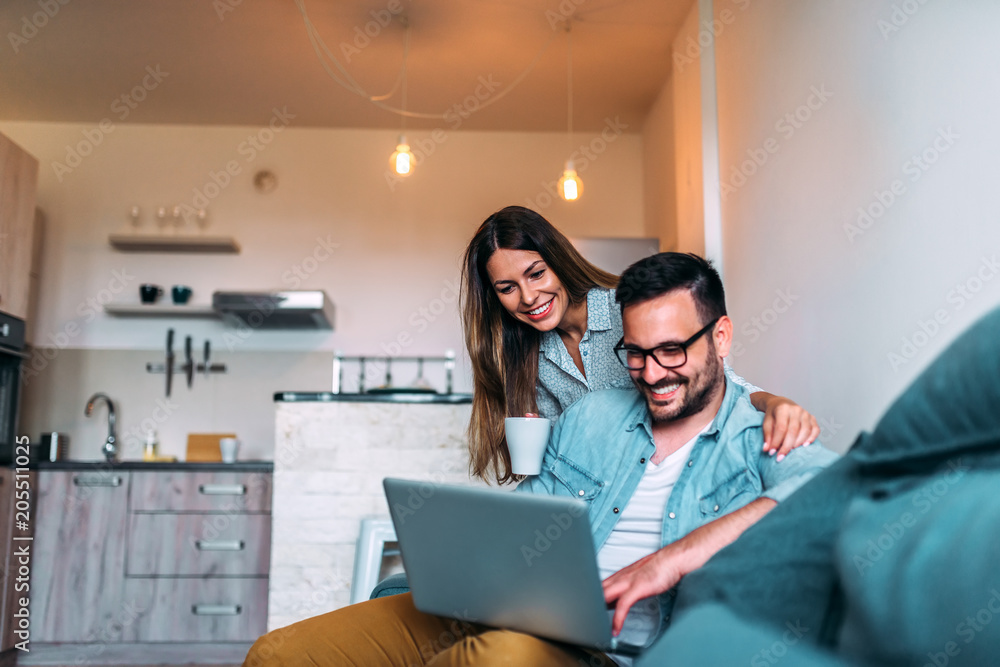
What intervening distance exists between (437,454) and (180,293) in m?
2.55

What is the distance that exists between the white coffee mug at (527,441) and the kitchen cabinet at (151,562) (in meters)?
2.67

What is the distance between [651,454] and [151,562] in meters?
3.15

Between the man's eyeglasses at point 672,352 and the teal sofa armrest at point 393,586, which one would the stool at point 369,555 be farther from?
the man's eyeglasses at point 672,352

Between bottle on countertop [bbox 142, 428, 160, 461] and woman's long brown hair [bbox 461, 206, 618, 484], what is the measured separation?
3293mm

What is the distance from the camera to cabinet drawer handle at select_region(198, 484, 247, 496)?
3990 mm

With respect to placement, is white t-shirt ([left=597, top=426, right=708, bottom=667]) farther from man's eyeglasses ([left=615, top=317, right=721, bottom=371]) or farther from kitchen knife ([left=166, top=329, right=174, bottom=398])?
kitchen knife ([left=166, top=329, right=174, bottom=398])

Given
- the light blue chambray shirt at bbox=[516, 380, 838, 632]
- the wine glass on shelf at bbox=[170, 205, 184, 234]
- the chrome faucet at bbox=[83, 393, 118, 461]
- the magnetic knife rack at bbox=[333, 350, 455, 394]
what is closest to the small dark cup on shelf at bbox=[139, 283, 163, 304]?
the wine glass on shelf at bbox=[170, 205, 184, 234]

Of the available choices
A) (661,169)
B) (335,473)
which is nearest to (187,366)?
(335,473)

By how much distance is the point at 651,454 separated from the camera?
154 centimetres

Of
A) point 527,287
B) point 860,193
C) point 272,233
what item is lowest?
point 527,287

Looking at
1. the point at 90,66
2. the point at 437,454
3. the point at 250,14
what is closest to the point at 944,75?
the point at 437,454

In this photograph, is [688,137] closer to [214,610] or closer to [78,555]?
[214,610]

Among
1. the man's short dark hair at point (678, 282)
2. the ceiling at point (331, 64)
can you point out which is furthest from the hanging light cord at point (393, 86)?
the man's short dark hair at point (678, 282)

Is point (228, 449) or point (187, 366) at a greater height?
point (187, 366)
